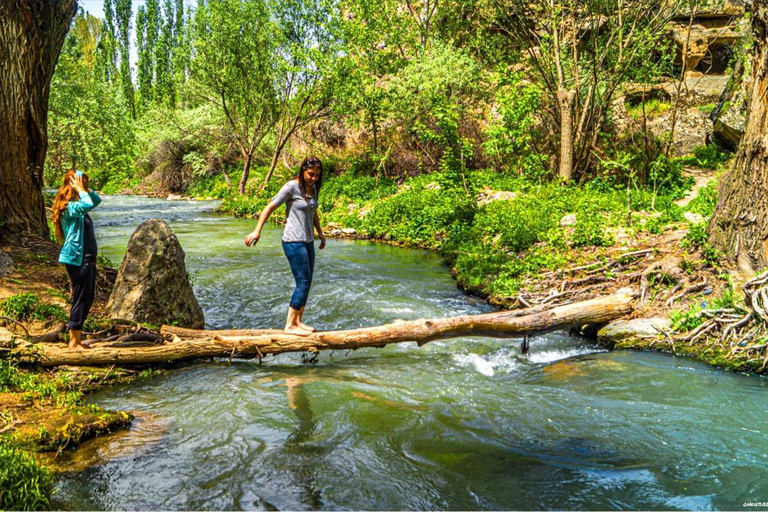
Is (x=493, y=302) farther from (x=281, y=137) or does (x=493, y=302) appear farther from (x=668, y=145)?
(x=281, y=137)

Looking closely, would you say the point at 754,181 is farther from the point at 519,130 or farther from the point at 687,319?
the point at 519,130

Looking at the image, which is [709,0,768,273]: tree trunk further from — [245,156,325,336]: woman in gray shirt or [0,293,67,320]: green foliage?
[0,293,67,320]: green foliage

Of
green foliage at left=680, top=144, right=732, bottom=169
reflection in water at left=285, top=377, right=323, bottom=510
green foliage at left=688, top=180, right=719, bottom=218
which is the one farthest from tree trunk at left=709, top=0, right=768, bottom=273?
green foliage at left=680, top=144, right=732, bottom=169

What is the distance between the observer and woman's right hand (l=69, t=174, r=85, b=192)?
5623 millimetres

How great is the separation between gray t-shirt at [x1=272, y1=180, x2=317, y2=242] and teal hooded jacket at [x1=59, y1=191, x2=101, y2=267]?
2041mm

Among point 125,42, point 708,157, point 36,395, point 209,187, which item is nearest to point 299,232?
point 36,395

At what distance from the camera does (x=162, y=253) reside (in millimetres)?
7023

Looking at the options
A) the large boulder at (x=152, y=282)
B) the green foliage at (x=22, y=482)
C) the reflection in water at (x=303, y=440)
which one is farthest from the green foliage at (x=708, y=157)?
the green foliage at (x=22, y=482)

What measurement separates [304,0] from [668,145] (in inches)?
718

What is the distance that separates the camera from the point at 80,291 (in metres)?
5.57

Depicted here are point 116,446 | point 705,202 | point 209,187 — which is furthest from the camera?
point 209,187

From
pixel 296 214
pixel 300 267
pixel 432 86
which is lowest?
pixel 300 267

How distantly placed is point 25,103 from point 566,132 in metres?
14.1

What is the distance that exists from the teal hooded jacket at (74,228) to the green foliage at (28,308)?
1134 millimetres
